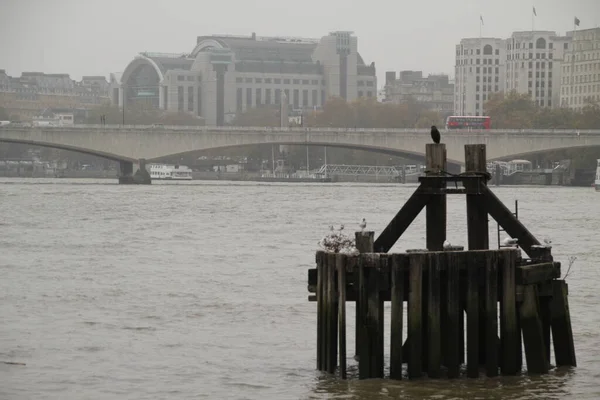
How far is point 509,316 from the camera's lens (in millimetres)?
20391

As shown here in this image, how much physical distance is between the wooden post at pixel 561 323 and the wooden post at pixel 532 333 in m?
0.29

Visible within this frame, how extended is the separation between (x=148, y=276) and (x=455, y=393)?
Answer: 1757cm

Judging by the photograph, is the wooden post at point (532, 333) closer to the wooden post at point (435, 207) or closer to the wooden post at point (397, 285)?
the wooden post at point (435, 207)

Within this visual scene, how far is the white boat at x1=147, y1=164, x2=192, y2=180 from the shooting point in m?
157

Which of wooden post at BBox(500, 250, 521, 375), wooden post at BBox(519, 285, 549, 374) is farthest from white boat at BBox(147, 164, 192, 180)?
wooden post at BBox(500, 250, 521, 375)

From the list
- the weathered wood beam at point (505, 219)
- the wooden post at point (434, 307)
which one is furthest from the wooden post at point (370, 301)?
the weathered wood beam at point (505, 219)

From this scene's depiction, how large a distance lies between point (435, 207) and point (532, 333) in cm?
211

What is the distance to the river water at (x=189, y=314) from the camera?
21.5 meters

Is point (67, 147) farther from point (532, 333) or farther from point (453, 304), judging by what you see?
point (453, 304)

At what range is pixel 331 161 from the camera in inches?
6688

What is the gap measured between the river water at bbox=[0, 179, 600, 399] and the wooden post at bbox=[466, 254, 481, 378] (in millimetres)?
388

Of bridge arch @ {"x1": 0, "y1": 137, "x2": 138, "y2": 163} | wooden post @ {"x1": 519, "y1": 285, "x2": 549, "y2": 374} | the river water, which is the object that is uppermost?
bridge arch @ {"x1": 0, "y1": 137, "x2": 138, "y2": 163}

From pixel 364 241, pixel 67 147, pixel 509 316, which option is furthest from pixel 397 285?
pixel 67 147

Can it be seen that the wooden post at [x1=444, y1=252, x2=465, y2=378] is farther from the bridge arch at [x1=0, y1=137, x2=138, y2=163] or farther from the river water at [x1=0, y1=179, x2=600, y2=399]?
the bridge arch at [x1=0, y1=137, x2=138, y2=163]
